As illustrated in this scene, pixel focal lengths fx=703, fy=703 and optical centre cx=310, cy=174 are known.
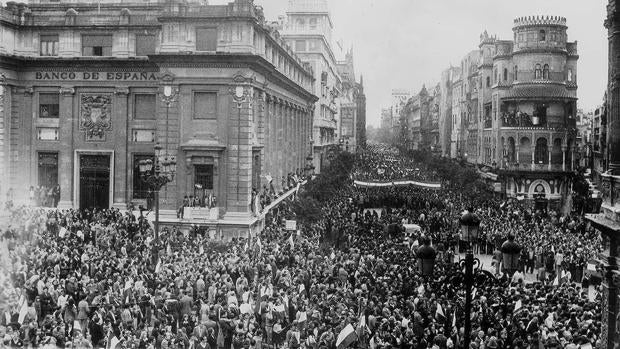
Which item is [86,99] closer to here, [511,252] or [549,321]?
[549,321]

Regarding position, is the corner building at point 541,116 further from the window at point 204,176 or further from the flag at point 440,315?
the flag at point 440,315

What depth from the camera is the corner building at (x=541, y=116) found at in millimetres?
63219

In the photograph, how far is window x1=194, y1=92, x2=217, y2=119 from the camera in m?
39.8

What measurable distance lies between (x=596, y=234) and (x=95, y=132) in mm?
30829

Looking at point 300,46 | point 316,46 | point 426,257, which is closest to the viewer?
point 426,257

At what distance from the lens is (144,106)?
4394 cm

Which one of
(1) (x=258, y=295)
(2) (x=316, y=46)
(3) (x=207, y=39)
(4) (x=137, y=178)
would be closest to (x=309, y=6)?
(2) (x=316, y=46)

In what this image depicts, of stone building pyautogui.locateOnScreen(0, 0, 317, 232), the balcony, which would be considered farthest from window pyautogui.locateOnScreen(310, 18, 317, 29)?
stone building pyautogui.locateOnScreen(0, 0, 317, 232)

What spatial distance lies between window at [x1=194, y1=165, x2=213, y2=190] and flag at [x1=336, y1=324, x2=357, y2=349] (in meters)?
22.8

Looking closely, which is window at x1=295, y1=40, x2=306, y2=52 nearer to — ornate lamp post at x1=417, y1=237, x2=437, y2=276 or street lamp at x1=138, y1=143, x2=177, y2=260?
street lamp at x1=138, y1=143, x2=177, y2=260

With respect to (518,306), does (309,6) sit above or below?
above

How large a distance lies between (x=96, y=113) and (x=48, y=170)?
4911mm

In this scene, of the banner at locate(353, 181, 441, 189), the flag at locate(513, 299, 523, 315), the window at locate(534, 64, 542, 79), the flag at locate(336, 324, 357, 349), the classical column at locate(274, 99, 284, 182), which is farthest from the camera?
the window at locate(534, 64, 542, 79)

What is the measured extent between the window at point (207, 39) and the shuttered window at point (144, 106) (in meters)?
6.22
